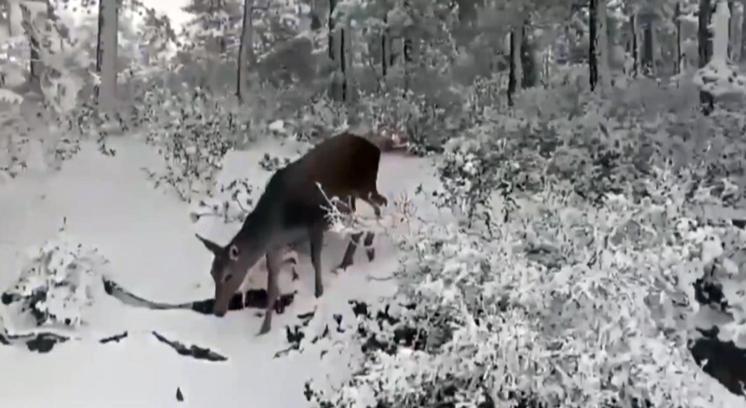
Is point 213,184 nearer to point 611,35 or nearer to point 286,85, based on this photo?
point 286,85

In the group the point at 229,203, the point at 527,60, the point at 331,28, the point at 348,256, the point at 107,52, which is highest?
the point at 331,28

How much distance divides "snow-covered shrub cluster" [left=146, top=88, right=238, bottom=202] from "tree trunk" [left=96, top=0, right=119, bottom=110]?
0.82 meters

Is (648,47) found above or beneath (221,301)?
above

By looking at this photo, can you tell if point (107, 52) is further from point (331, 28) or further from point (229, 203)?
point (229, 203)

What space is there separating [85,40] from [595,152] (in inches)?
209

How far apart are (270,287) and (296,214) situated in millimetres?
542

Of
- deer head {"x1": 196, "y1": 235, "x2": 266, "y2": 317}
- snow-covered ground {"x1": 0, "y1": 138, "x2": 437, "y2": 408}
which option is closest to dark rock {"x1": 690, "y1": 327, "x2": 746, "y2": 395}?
snow-covered ground {"x1": 0, "y1": 138, "x2": 437, "y2": 408}

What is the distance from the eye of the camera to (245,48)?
11.1m

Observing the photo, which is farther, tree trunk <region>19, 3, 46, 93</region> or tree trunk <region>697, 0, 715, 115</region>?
tree trunk <region>697, 0, 715, 115</region>

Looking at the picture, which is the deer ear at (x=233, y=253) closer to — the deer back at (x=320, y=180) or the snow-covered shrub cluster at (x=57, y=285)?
the deer back at (x=320, y=180)

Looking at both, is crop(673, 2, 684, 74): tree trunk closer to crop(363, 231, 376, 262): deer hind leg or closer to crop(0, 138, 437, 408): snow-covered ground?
crop(0, 138, 437, 408): snow-covered ground

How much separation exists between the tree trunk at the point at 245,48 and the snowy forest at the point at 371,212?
0.04 metres

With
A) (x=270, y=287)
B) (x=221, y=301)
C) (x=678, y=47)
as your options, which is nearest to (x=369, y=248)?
(x=270, y=287)

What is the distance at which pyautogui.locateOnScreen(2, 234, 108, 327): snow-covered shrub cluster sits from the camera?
5.92 m
